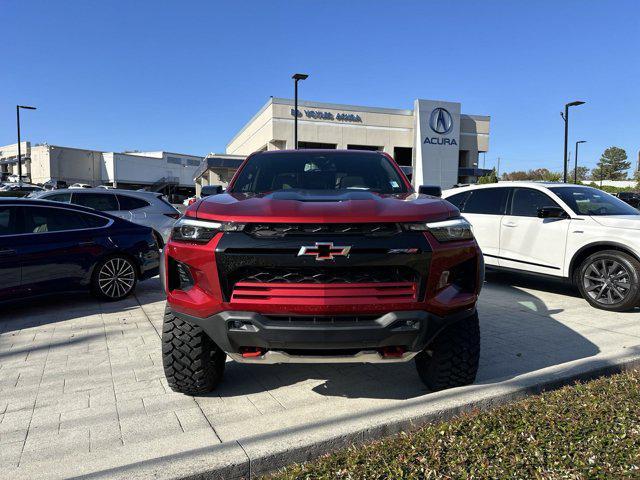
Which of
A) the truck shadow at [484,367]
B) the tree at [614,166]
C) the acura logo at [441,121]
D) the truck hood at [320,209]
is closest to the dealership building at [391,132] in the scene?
the acura logo at [441,121]

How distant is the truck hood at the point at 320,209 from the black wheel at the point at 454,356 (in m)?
0.78

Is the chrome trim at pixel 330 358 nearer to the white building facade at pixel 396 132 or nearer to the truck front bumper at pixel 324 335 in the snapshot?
the truck front bumper at pixel 324 335

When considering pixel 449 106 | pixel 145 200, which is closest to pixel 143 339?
pixel 145 200

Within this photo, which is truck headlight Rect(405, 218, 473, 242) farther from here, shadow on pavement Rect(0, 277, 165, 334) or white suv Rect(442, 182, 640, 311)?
shadow on pavement Rect(0, 277, 165, 334)

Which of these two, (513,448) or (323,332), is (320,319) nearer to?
(323,332)

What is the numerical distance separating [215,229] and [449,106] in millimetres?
45779

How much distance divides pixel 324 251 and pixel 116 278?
473cm

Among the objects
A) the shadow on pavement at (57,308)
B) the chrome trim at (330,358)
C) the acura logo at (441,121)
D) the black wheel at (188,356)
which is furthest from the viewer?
the acura logo at (441,121)

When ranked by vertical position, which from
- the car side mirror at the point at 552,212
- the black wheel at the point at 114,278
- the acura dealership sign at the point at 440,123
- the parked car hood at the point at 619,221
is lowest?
the black wheel at the point at 114,278

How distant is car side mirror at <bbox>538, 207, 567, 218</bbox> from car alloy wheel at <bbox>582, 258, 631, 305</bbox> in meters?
0.80

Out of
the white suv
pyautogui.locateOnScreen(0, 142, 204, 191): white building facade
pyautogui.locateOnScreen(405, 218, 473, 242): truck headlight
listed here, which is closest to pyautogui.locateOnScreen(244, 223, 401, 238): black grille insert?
pyautogui.locateOnScreen(405, 218, 473, 242): truck headlight

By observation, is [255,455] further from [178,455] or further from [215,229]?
[215,229]

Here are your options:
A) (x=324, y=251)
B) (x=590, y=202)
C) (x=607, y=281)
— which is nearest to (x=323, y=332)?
(x=324, y=251)

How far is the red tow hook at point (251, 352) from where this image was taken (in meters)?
2.81
